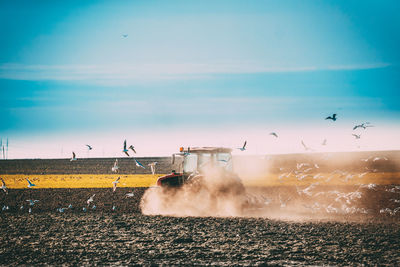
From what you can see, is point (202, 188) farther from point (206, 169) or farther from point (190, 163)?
A: point (190, 163)

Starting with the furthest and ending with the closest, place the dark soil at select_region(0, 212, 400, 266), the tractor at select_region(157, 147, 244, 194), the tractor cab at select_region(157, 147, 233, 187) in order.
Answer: the tractor cab at select_region(157, 147, 233, 187) → the tractor at select_region(157, 147, 244, 194) → the dark soil at select_region(0, 212, 400, 266)

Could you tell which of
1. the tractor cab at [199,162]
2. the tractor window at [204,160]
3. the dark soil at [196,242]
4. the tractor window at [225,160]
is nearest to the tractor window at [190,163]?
the tractor cab at [199,162]

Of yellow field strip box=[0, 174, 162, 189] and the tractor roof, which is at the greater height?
the tractor roof

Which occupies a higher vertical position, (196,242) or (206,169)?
(206,169)

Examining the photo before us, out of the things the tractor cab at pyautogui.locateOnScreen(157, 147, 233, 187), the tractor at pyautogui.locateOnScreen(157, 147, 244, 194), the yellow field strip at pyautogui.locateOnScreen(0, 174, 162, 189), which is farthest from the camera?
the yellow field strip at pyautogui.locateOnScreen(0, 174, 162, 189)

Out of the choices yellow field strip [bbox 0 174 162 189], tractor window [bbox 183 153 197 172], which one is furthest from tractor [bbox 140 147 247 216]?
yellow field strip [bbox 0 174 162 189]

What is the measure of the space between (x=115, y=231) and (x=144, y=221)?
193cm

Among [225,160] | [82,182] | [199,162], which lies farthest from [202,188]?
[82,182]

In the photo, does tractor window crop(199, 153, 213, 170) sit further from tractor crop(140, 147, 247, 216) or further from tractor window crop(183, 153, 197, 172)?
tractor window crop(183, 153, 197, 172)

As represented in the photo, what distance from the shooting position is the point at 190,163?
14188mm

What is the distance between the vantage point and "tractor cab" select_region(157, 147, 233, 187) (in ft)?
45.2

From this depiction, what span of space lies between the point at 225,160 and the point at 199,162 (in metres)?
1.05

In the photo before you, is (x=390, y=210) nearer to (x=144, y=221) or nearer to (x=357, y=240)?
(x=357, y=240)

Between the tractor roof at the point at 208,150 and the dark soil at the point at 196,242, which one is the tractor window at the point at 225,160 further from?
the dark soil at the point at 196,242
